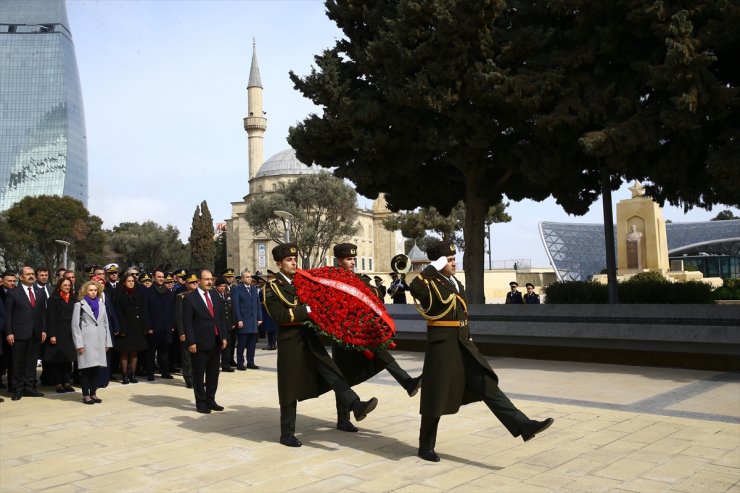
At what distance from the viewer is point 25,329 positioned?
400 inches

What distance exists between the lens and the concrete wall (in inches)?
432

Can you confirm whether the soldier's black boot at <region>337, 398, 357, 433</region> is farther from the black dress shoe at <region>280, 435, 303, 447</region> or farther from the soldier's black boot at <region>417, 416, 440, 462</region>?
the soldier's black boot at <region>417, 416, 440, 462</region>

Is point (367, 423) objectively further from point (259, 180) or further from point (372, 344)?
point (259, 180)

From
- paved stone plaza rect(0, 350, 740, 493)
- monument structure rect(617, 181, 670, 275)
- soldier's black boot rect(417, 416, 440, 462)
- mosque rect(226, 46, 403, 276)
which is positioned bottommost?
paved stone plaza rect(0, 350, 740, 493)

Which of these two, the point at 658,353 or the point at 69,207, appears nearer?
the point at 658,353

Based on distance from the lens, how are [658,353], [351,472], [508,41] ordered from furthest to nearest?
[508,41]
[658,353]
[351,472]

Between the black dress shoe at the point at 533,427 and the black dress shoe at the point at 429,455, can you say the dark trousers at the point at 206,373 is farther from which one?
the black dress shoe at the point at 533,427

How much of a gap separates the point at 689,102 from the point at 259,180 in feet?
255

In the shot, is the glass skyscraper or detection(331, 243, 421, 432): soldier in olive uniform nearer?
detection(331, 243, 421, 432): soldier in olive uniform

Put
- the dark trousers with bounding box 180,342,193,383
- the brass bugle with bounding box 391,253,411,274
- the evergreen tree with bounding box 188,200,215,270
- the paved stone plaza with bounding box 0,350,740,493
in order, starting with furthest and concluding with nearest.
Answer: the evergreen tree with bounding box 188,200,215,270 → the dark trousers with bounding box 180,342,193,383 → the brass bugle with bounding box 391,253,411,274 → the paved stone plaza with bounding box 0,350,740,493

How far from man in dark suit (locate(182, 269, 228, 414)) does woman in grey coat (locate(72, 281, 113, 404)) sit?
1.80 meters

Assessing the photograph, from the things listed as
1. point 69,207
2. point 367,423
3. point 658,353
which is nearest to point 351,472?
point 367,423

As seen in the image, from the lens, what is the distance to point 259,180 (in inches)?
3371

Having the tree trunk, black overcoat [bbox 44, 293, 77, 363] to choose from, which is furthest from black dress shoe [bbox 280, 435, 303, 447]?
the tree trunk
